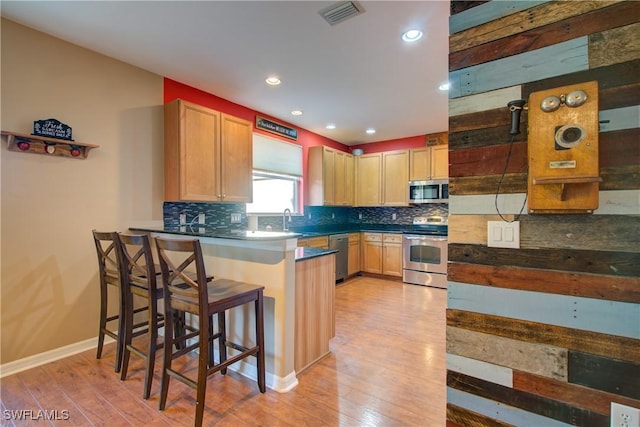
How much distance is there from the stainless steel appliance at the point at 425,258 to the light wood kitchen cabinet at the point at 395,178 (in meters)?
0.79

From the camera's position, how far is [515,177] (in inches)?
46.5

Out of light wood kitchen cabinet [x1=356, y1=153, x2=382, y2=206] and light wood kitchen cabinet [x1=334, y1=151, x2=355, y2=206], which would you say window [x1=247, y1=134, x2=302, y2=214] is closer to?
light wood kitchen cabinet [x1=334, y1=151, x2=355, y2=206]

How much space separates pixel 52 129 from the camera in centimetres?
243

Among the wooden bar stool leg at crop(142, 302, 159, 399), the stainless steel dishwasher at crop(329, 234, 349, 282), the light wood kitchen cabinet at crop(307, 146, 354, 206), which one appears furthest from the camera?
the light wood kitchen cabinet at crop(307, 146, 354, 206)

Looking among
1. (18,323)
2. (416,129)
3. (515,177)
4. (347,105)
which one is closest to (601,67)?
(515,177)

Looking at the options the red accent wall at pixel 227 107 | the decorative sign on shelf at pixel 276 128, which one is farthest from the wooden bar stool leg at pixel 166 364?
the decorative sign on shelf at pixel 276 128

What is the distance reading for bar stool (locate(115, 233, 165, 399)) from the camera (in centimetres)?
196

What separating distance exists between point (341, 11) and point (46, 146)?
257 cm

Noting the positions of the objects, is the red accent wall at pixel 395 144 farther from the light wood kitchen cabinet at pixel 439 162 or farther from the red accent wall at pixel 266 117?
the light wood kitchen cabinet at pixel 439 162

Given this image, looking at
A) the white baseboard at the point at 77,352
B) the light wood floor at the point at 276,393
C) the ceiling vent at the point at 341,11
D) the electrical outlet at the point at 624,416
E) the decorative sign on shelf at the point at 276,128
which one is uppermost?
the ceiling vent at the point at 341,11

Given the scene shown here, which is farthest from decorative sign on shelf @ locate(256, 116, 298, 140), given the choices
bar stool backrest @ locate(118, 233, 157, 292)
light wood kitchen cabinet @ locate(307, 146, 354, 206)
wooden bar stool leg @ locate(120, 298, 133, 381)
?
wooden bar stool leg @ locate(120, 298, 133, 381)

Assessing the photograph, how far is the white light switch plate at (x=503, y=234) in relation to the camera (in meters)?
1.18

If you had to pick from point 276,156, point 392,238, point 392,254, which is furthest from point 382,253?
point 276,156

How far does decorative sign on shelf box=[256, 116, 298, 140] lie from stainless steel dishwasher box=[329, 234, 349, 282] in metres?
1.80
